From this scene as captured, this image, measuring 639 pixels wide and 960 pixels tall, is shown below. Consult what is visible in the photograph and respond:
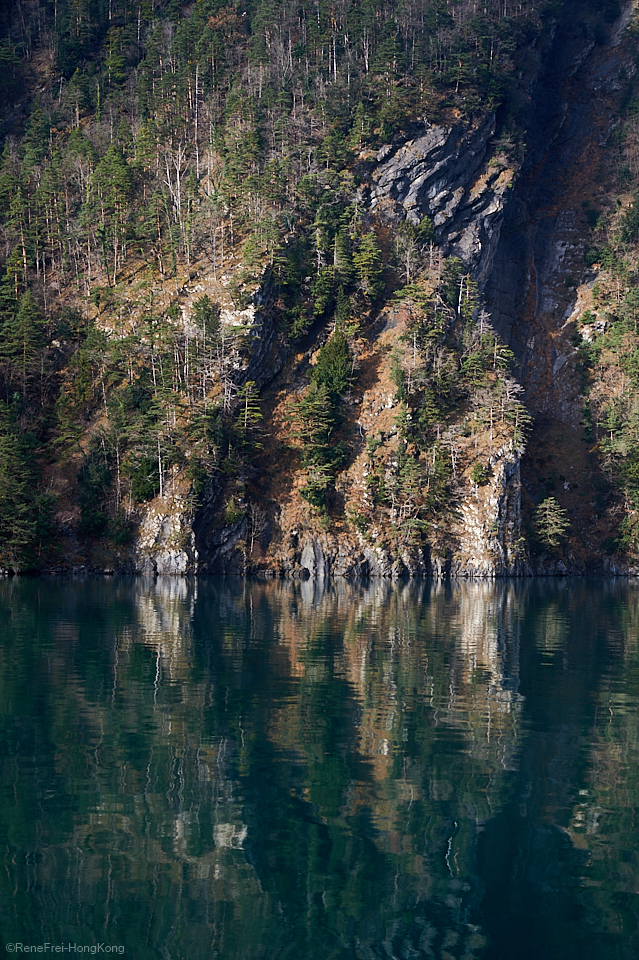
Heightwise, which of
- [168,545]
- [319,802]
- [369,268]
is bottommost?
[319,802]

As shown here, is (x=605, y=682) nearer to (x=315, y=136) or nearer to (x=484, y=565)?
(x=484, y=565)

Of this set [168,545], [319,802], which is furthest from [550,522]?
[319,802]

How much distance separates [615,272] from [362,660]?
99.4m

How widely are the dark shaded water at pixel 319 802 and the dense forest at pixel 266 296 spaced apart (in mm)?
55695

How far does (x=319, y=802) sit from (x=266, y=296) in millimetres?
87270

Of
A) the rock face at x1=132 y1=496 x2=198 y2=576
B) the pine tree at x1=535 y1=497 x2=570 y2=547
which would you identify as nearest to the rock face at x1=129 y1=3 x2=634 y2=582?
the rock face at x1=132 y1=496 x2=198 y2=576

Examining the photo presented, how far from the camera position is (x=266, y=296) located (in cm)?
9894

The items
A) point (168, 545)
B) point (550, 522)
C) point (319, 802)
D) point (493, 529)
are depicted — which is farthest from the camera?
point (550, 522)

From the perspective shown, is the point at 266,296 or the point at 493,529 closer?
the point at 493,529

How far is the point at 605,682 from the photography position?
28.4 m

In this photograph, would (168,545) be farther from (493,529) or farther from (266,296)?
(493,529)

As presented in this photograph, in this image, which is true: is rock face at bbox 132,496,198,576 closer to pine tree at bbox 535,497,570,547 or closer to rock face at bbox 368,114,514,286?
pine tree at bbox 535,497,570,547

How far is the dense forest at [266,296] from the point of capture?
89.7 m

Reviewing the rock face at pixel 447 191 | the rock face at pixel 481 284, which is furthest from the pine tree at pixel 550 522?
the rock face at pixel 447 191
